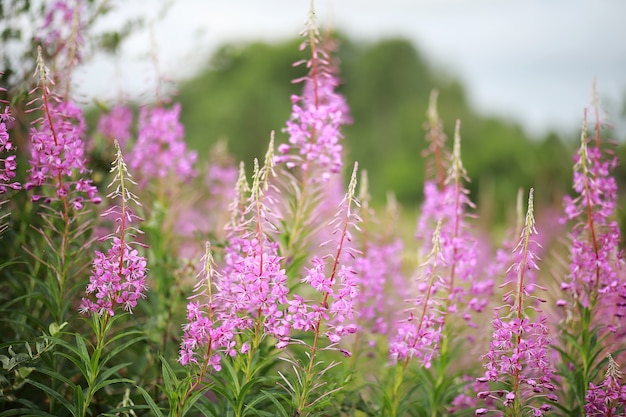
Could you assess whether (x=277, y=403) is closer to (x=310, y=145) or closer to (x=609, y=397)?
(x=310, y=145)

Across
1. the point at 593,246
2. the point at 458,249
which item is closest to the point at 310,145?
the point at 458,249

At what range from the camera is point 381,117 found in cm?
3434

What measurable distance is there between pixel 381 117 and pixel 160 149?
2969 centimetres

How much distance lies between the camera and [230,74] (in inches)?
1473

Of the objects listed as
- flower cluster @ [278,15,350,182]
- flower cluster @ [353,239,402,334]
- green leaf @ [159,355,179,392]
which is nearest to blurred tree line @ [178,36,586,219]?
flower cluster @ [353,239,402,334]

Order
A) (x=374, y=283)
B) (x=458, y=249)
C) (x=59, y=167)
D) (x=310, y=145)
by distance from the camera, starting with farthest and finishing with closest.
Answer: (x=374, y=283) → (x=458, y=249) → (x=310, y=145) → (x=59, y=167)

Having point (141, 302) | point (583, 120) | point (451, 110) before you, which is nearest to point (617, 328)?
point (583, 120)

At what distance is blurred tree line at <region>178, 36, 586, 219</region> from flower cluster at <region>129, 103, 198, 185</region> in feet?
34.4

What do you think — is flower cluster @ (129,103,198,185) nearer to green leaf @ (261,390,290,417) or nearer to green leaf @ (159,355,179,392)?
green leaf @ (159,355,179,392)

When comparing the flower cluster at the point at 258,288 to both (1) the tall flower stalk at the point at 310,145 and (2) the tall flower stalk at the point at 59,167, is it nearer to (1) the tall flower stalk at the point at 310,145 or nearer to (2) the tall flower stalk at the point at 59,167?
(1) the tall flower stalk at the point at 310,145

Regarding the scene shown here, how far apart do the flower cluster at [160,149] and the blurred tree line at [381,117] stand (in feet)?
34.4

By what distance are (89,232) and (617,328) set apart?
367 cm

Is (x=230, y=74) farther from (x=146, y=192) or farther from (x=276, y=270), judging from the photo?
(x=276, y=270)

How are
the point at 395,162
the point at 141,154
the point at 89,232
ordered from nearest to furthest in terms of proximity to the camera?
1. the point at 89,232
2. the point at 141,154
3. the point at 395,162
